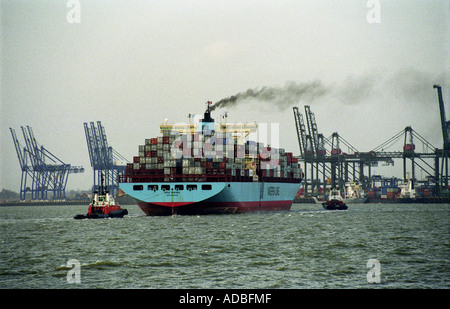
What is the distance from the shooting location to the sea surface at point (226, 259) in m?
24.9

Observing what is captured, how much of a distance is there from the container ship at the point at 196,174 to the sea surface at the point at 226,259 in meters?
19.0

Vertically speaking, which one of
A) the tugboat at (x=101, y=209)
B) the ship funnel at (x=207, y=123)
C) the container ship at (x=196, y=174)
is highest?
the ship funnel at (x=207, y=123)

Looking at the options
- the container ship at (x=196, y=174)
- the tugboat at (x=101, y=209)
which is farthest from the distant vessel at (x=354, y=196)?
the tugboat at (x=101, y=209)

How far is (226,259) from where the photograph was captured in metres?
31.5

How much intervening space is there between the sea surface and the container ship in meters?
19.0

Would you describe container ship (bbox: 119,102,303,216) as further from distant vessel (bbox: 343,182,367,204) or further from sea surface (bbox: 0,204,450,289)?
distant vessel (bbox: 343,182,367,204)

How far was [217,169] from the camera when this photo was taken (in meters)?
71.6

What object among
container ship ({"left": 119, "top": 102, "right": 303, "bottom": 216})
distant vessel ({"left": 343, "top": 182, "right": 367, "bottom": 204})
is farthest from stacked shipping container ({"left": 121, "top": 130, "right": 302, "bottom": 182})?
distant vessel ({"left": 343, "top": 182, "right": 367, "bottom": 204})

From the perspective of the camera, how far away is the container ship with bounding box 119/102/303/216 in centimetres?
6950

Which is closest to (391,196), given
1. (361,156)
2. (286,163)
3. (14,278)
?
(361,156)

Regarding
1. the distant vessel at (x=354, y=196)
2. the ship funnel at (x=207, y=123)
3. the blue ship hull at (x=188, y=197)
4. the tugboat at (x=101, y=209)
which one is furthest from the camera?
the distant vessel at (x=354, y=196)

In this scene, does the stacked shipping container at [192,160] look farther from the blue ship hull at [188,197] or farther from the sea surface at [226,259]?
the sea surface at [226,259]
